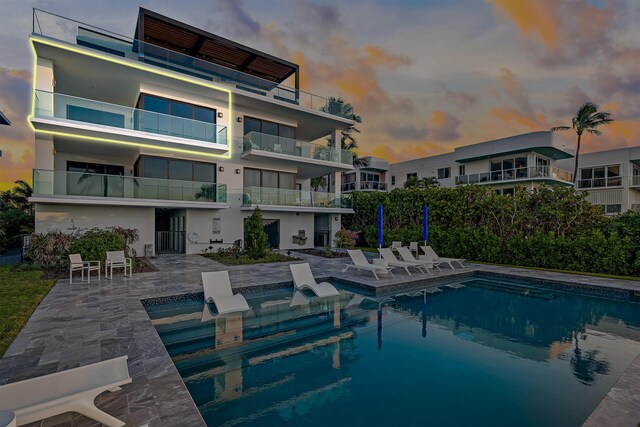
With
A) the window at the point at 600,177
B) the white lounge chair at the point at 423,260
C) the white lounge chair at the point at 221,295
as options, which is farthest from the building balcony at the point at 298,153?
the window at the point at 600,177

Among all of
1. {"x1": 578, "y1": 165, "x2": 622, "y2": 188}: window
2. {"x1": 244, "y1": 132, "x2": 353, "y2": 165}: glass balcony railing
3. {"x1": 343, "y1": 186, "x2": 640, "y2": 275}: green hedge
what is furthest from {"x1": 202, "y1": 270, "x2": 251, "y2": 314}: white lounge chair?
{"x1": 578, "y1": 165, "x2": 622, "y2": 188}: window

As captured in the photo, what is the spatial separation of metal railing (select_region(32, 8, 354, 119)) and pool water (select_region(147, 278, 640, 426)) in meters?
13.7

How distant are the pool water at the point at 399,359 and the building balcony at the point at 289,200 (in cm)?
984

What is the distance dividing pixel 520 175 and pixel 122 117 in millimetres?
30851

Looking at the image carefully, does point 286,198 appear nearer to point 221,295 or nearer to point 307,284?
point 307,284

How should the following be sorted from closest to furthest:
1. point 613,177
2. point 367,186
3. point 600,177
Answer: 1. point 613,177
2. point 600,177
3. point 367,186

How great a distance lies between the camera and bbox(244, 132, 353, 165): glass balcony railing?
1916 centimetres

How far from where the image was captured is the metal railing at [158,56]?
14.3 meters

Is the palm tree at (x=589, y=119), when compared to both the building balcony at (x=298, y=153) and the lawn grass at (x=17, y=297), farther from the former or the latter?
the lawn grass at (x=17, y=297)

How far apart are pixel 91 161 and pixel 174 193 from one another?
6177 millimetres

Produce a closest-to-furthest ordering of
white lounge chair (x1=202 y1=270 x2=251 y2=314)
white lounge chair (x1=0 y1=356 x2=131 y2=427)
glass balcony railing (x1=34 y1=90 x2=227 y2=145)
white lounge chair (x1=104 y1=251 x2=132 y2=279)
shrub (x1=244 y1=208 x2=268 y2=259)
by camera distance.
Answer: white lounge chair (x1=0 y1=356 x2=131 y2=427)
white lounge chair (x1=202 y1=270 x2=251 y2=314)
white lounge chair (x1=104 y1=251 x2=132 y2=279)
glass balcony railing (x1=34 y1=90 x2=227 y2=145)
shrub (x1=244 y1=208 x2=268 y2=259)

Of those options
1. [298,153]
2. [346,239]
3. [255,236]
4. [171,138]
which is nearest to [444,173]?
[346,239]

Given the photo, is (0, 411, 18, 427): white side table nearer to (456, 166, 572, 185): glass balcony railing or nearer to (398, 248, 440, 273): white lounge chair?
(398, 248, 440, 273): white lounge chair

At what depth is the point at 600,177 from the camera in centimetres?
3184
